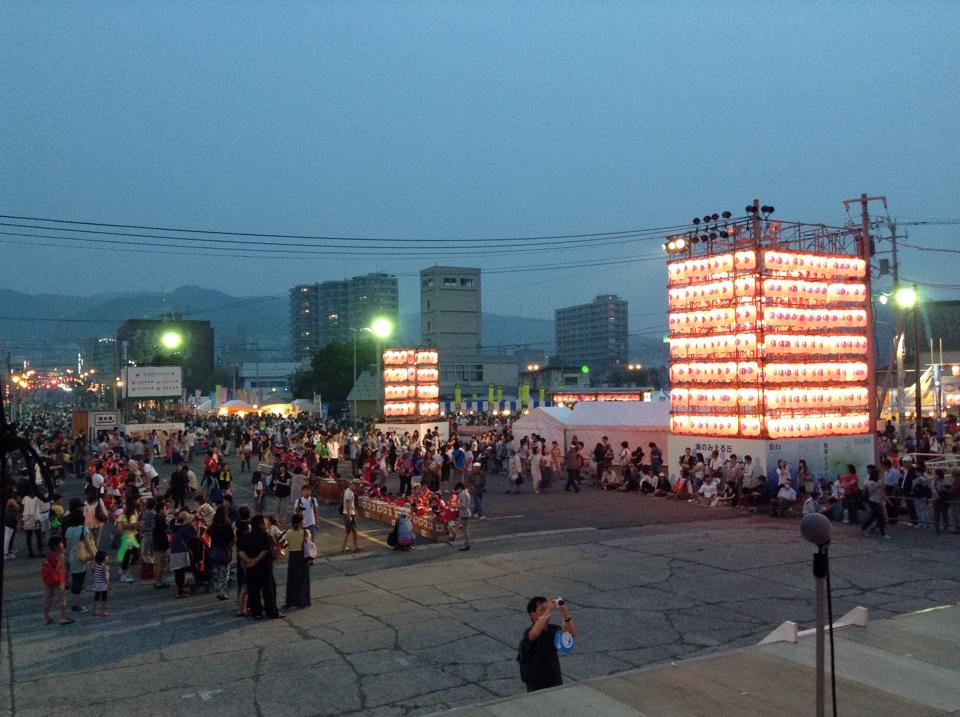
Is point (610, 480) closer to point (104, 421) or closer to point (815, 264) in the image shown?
point (815, 264)

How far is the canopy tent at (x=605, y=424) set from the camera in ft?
96.5

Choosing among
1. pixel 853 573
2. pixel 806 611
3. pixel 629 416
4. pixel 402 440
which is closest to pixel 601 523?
pixel 853 573

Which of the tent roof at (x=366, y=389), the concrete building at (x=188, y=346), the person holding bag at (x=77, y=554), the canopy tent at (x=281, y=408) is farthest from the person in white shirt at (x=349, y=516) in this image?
the concrete building at (x=188, y=346)

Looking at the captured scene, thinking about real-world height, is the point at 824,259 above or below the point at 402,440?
above

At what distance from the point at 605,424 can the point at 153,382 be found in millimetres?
37005

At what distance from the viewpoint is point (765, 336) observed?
24422 mm

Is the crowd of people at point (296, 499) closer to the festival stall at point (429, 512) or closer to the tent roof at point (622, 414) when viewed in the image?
the festival stall at point (429, 512)

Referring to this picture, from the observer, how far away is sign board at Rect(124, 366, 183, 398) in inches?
2163

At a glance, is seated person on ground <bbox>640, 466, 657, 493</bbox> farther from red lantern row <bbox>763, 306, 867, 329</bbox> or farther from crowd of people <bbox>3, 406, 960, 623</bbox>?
red lantern row <bbox>763, 306, 867, 329</bbox>

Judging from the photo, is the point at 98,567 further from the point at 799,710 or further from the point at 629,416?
the point at 629,416

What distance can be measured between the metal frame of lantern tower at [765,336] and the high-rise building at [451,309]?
8188 centimetres

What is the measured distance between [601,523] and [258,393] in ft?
201

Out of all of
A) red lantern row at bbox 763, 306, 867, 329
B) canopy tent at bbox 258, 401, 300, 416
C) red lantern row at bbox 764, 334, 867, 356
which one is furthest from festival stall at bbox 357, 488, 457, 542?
canopy tent at bbox 258, 401, 300, 416

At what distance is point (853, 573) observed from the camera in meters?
14.1
